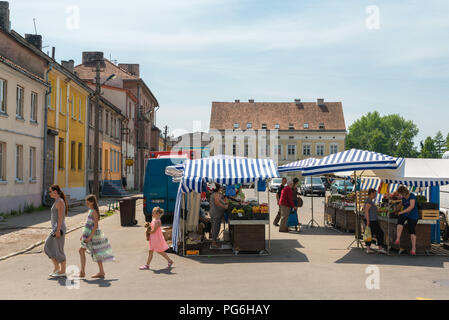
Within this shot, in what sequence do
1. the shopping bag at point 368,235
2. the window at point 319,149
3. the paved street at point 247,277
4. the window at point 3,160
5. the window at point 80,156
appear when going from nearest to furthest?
the paved street at point 247,277, the shopping bag at point 368,235, the window at point 3,160, the window at point 80,156, the window at point 319,149

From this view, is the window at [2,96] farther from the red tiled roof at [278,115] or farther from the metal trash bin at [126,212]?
the red tiled roof at [278,115]

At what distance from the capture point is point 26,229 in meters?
17.4

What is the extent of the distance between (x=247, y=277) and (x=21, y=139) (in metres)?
17.2

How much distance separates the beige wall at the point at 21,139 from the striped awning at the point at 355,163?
44.7 ft

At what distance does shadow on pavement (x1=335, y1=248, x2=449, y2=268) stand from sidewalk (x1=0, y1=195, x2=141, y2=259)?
8.02 m

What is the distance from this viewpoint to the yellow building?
28219 mm

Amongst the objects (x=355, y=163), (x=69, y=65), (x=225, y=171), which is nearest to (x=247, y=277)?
(x=225, y=171)

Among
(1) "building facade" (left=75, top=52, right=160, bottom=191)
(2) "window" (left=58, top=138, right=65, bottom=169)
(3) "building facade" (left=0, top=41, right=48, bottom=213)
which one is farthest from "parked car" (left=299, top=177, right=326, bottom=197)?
(3) "building facade" (left=0, top=41, right=48, bottom=213)

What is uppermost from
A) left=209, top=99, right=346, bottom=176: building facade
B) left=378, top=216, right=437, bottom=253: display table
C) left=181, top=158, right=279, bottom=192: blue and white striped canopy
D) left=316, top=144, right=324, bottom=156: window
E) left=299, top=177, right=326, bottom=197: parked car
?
left=209, top=99, right=346, bottom=176: building facade

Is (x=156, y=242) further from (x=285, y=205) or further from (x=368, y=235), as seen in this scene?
(x=285, y=205)

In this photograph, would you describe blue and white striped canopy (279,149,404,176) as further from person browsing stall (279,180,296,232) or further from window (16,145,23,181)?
window (16,145,23,181)

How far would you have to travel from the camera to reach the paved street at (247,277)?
7980mm

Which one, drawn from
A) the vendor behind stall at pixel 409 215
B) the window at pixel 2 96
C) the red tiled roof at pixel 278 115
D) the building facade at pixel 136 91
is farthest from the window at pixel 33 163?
the red tiled roof at pixel 278 115
